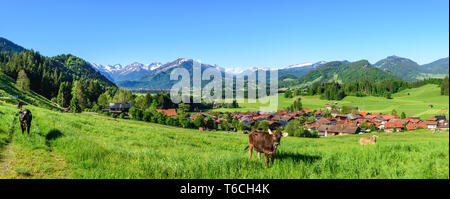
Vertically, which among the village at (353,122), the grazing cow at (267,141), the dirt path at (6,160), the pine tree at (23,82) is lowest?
the village at (353,122)

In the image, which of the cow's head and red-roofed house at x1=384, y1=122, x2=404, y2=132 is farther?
red-roofed house at x1=384, y1=122, x2=404, y2=132

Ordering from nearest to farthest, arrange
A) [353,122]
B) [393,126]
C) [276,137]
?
[276,137]
[393,126]
[353,122]

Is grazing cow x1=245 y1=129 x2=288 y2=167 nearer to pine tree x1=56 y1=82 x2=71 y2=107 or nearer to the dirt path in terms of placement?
the dirt path

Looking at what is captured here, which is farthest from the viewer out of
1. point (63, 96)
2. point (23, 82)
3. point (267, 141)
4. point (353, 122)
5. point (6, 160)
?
point (63, 96)

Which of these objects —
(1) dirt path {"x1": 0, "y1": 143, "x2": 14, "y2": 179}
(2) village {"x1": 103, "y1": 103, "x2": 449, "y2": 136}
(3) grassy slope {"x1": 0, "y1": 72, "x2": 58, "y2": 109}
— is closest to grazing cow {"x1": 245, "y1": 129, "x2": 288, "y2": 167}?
(2) village {"x1": 103, "y1": 103, "x2": 449, "y2": 136}

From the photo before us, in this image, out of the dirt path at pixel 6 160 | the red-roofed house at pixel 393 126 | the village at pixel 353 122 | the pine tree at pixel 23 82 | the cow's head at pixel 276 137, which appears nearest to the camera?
the cow's head at pixel 276 137

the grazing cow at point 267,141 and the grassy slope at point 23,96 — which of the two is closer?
the grazing cow at point 267,141

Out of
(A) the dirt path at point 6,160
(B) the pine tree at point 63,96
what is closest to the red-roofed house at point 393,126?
(A) the dirt path at point 6,160

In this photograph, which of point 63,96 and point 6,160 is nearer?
point 6,160

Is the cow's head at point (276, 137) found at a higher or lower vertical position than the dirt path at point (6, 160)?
higher

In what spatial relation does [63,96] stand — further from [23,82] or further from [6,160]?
[6,160]

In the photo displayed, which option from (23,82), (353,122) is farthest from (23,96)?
(353,122)

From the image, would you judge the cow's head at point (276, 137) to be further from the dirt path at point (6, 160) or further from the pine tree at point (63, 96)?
the pine tree at point (63, 96)
